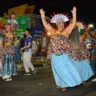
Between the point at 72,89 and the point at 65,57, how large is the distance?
845 mm

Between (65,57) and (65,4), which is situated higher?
(65,4)

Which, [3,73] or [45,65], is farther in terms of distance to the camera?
[45,65]

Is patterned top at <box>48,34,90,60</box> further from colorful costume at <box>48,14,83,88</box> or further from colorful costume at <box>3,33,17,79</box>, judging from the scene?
colorful costume at <box>3,33,17,79</box>

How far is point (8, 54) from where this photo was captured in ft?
28.6

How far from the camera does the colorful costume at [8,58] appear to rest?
8494mm

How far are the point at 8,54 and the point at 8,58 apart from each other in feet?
0.55

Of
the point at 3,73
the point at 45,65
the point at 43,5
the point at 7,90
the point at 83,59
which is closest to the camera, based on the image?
the point at 7,90

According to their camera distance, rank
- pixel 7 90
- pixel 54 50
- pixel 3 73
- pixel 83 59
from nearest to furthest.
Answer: pixel 54 50
pixel 7 90
pixel 83 59
pixel 3 73

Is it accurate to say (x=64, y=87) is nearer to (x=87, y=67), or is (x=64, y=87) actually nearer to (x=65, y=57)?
(x=65, y=57)

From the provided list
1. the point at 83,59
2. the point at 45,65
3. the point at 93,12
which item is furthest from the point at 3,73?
the point at 93,12

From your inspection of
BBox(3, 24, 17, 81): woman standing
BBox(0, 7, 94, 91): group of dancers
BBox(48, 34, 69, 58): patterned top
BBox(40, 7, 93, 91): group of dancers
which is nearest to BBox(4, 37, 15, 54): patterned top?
Answer: BBox(3, 24, 17, 81): woman standing

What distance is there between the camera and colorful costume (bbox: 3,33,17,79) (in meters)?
8.49

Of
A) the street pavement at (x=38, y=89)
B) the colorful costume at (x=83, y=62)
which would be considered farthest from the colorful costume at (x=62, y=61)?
the colorful costume at (x=83, y=62)

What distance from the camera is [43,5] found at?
27688 mm
